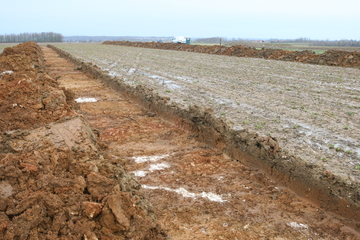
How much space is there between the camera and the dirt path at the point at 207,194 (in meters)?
4.38

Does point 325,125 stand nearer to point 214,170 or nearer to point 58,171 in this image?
point 214,170

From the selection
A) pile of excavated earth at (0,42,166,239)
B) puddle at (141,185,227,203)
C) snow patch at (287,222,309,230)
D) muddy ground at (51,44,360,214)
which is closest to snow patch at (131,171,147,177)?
puddle at (141,185,227,203)

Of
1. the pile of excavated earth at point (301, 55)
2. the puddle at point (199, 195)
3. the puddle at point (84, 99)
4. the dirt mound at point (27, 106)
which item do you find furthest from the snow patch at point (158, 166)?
the pile of excavated earth at point (301, 55)

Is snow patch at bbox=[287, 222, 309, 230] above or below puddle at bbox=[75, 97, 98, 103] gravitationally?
below

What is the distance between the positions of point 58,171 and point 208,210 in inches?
89.8

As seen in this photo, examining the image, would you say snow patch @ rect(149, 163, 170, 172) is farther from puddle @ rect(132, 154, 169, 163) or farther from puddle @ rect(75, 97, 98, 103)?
puddle @ rect(75, 97, 98, 103)

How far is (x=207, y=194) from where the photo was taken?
17.6 ft

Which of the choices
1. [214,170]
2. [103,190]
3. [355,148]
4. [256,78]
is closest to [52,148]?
[103,190]

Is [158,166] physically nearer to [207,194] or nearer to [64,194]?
[207,194]

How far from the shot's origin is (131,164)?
6574 millimetres

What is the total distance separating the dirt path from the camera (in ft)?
14.4

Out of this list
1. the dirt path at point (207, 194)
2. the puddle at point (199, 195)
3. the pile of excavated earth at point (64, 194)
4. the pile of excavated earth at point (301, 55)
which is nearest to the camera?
the pile of excavated earth at point (64, 194)

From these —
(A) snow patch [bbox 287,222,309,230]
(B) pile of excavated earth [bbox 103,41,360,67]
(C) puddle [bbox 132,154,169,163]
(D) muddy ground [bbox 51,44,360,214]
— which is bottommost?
(A) snow patch [bbox 287,222,309,230]

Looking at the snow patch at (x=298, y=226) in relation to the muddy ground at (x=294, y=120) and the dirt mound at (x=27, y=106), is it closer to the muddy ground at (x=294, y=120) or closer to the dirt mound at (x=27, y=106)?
the muddy ground at (x=294, y=120)
